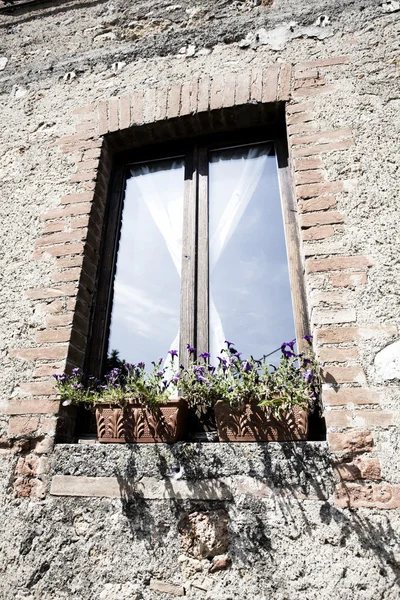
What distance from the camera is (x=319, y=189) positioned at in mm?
2170

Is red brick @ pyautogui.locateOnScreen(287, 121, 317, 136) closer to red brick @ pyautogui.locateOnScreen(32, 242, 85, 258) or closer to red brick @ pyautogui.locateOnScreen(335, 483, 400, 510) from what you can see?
red brick @ pyautogui.locateOnScreen(32, 242, 85, 258)

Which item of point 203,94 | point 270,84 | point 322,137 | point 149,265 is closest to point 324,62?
point 270,84

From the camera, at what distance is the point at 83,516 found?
1.74 meters

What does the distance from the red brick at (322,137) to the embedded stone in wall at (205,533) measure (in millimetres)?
1957

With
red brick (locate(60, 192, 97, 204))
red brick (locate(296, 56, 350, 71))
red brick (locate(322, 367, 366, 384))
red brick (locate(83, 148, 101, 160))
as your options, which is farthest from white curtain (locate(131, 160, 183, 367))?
red brick (locate(322, 367, 366, 384))

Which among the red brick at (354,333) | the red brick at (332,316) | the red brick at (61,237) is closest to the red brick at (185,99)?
the red brick at (61,237)

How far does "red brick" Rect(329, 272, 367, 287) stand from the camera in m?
1.92

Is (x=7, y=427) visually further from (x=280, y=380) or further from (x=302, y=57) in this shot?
(x=302, y=57)

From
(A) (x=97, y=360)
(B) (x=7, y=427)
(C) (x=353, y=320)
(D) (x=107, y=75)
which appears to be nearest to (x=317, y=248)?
(C) (x=353, y=320)

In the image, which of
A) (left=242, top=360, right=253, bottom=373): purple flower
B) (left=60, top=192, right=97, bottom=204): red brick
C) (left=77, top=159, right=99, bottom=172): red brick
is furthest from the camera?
(left=77, top=159, right=99, bottom=172): red brick

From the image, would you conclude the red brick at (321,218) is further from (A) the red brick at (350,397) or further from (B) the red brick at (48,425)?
(B) the red brick at (48,425)

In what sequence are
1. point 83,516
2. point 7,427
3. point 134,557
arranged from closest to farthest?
point 134,557
point 83,516
point 7,427

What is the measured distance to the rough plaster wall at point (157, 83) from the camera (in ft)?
4.98

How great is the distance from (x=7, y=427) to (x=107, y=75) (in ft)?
7.92
